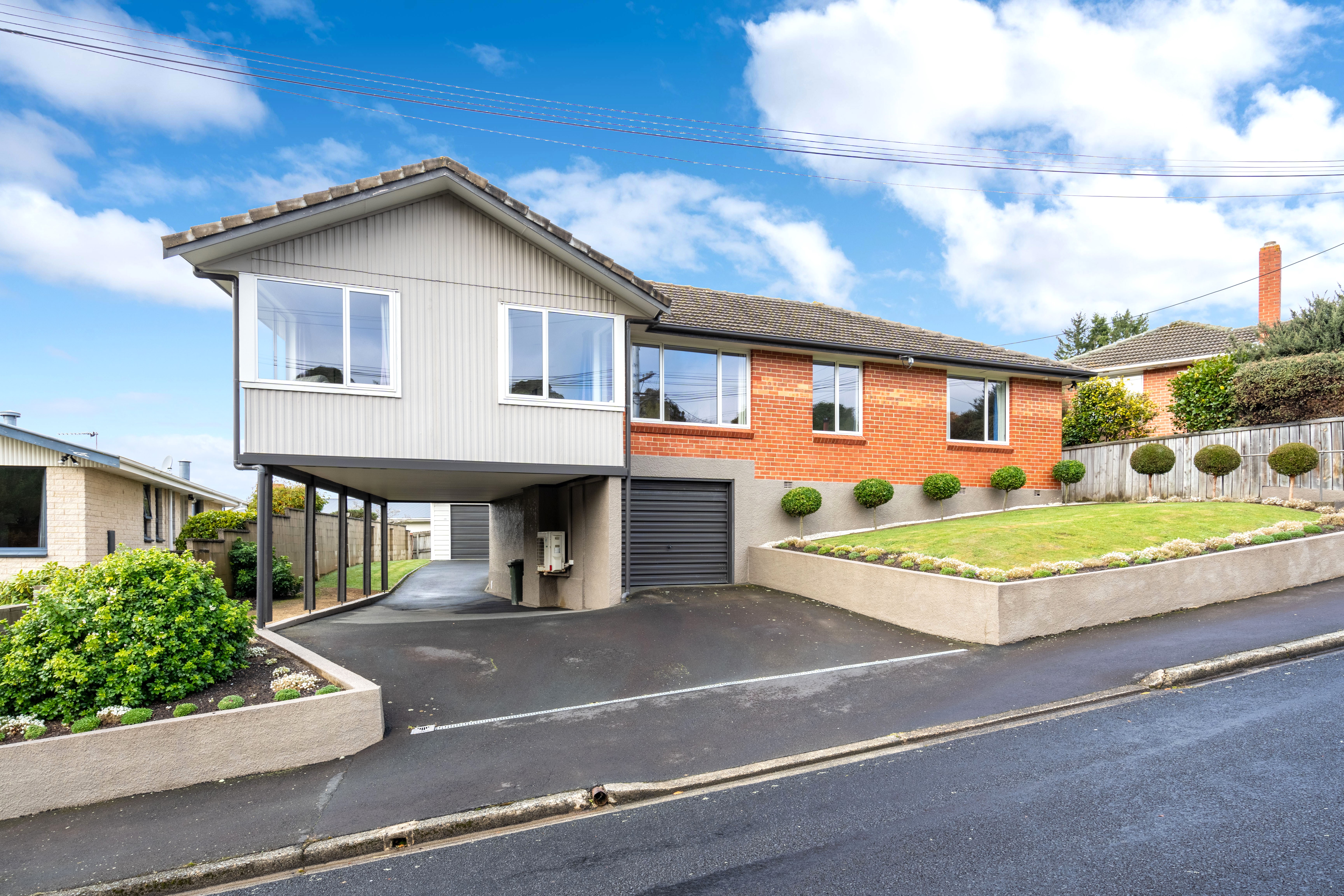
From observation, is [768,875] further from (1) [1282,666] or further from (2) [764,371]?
(2) [764,371]

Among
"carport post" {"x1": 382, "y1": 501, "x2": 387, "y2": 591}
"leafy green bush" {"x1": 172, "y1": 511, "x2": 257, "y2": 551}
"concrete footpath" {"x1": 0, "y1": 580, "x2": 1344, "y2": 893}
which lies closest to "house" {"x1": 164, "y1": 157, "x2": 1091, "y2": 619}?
"carport post" {"x1": 382, "y1": 501, "x2": 387, "y2": 591}

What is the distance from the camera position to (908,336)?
1750 cm

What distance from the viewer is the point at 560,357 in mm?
11977

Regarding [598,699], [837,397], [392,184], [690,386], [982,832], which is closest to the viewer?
[982,832]

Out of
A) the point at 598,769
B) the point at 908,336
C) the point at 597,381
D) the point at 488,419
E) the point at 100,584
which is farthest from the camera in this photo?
the point at 908,336

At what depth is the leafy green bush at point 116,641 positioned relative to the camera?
5988 mm

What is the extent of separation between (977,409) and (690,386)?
7.42 meters

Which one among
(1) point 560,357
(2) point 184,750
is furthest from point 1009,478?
(2) point 184,750

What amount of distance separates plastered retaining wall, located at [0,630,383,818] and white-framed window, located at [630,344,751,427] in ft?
28.0

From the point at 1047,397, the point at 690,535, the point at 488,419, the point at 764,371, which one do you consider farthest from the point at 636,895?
the point at 1047,397

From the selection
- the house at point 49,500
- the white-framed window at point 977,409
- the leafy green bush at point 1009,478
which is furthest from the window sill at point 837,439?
the house at point 49,500

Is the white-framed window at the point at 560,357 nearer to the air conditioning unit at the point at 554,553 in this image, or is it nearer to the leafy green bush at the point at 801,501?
the air conditioning unit at the point at 554,553

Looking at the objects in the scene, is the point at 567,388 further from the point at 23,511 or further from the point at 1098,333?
the point at 1098,333

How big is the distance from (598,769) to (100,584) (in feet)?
15.3
